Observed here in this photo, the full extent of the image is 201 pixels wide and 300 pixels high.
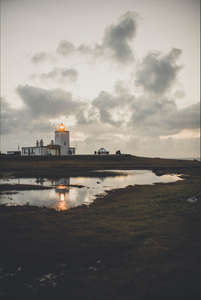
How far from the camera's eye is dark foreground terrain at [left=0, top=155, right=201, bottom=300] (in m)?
6.21

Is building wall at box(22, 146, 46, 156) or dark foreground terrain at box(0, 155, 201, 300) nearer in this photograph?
dark foreground terrain at box(0, 155, 201, 300)

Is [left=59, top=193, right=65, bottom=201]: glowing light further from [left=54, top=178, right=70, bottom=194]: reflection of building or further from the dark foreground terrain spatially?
the dark foreground terrain

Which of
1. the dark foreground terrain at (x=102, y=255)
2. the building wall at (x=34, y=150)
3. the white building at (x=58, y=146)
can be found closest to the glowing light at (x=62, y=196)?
the dark foreground terrain at (x=102, y=255)

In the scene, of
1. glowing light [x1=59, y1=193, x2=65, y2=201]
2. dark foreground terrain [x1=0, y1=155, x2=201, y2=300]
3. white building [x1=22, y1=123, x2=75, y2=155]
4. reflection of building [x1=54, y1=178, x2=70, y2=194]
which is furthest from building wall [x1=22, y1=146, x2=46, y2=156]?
dark foreground terrain [x1=0, y1=155, x2=201, y2=300]

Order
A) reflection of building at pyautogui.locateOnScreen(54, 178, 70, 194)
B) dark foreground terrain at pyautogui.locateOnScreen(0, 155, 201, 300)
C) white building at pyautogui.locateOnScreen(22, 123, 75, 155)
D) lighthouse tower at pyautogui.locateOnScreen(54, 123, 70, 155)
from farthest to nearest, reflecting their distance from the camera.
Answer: lighthouse tower at pyautogui.locateOnScreen(54, 123, 70, 155), white building at pyautogui.locateOnScreen(22, 123, 75, 155), reflection of building at pyautogui.locateOnScreen(54, 178, 70, 194), dark foreground terrain at pyautogui.locateOnScreen(0, 155, 201, 300)

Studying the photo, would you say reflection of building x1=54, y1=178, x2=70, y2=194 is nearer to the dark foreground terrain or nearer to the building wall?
the dark foreground terrain

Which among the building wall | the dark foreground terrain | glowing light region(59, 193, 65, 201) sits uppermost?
the building wall

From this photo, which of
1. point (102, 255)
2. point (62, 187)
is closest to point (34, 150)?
point (62, 187)

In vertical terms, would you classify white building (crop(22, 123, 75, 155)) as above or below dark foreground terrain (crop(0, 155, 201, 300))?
above

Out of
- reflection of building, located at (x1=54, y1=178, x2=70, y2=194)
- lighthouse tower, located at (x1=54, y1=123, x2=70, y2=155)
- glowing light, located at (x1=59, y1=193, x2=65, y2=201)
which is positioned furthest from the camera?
lighthouse tower, located at (x1=54, y1=123, x2=70, y2=155)

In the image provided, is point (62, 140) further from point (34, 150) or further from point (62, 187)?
point (62, 187)

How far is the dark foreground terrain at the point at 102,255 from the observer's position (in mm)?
6207

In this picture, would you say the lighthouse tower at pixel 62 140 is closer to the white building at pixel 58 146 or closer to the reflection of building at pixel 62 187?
the white building at pixel 58 146

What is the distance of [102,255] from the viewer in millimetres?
8227
